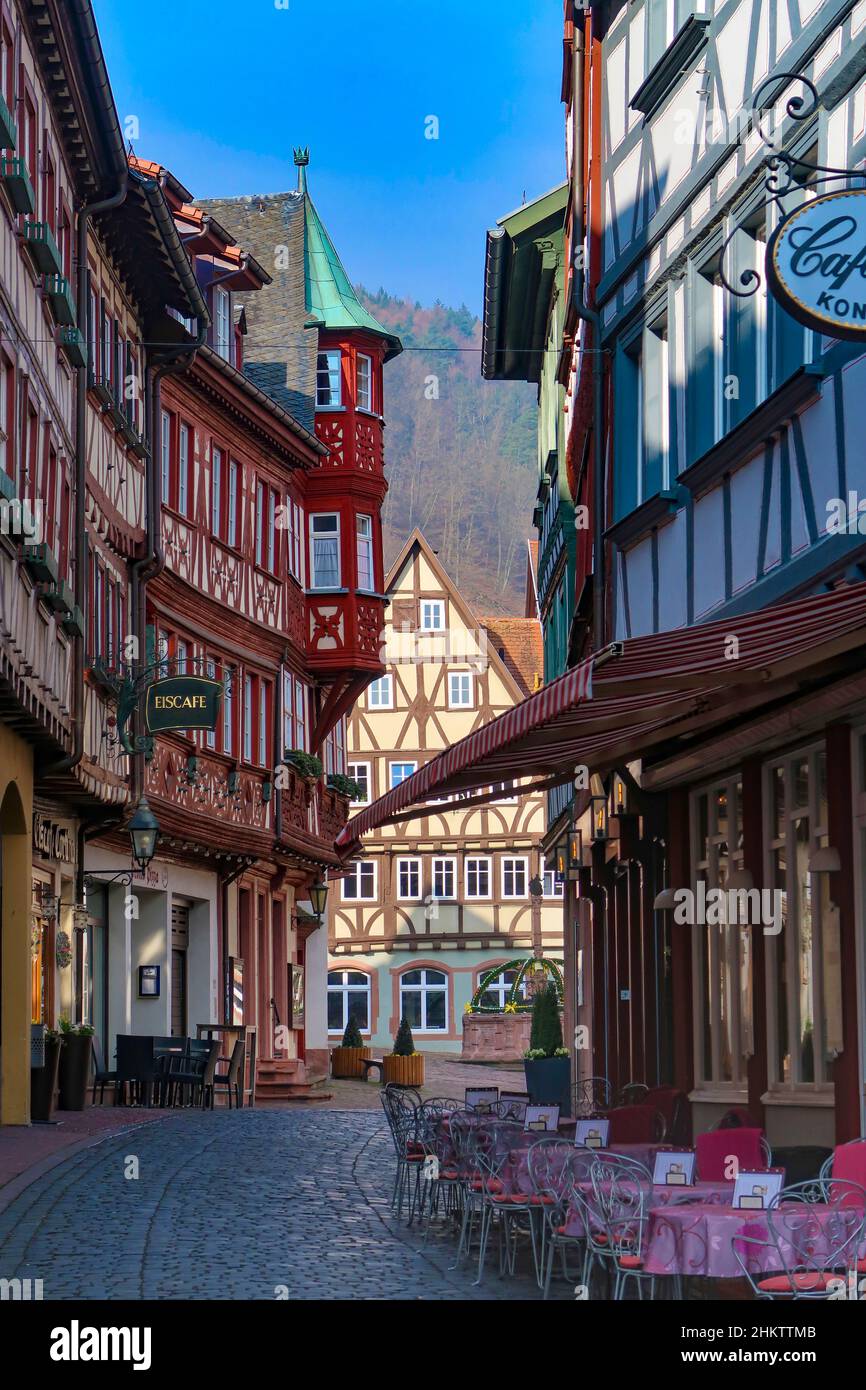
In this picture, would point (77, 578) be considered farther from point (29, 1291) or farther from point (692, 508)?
point (29, 1291)

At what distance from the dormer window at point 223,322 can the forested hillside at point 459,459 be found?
322ft

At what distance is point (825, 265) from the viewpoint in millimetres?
9523

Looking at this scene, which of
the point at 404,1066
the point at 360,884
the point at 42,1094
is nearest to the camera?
the point at 42,1094

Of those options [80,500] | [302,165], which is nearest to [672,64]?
[80,500]

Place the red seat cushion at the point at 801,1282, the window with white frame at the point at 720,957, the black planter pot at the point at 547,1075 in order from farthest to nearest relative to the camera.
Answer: the black planter pot at the point at 547,1075 < the window with white frame at the point at 720,957 < the red seat cushion at the point at 801,1282

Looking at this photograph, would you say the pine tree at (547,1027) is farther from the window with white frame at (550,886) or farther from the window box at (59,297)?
the window with white frame at (550,886)

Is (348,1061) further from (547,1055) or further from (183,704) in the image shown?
(183,704)

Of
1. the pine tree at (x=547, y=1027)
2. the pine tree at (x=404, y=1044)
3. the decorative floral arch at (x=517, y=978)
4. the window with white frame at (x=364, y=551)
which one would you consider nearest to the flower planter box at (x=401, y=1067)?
the pine tree at (x=404, y=1044)

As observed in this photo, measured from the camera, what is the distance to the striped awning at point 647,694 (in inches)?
357

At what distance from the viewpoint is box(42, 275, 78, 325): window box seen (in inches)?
709

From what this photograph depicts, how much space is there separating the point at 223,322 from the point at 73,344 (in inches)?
476

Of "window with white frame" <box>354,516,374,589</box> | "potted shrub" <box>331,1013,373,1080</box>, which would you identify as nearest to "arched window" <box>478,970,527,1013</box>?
"potted shrub" <box>331,1013,373,1080</box>

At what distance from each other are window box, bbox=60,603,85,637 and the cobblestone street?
4.59m
